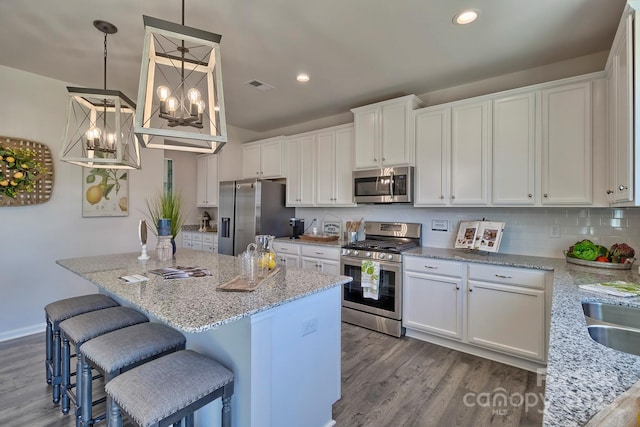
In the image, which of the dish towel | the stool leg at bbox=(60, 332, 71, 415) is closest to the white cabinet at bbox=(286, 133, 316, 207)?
the dish towel

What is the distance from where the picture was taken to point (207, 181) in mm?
5301

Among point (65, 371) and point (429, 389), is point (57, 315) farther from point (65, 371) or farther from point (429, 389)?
point (429, 389)

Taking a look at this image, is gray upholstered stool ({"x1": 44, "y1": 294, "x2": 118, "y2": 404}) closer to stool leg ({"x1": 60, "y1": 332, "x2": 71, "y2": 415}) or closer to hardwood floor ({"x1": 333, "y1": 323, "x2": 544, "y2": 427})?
stool leg ({"x1": 60, "y1": 332, "x2": 71, "y2": 415})

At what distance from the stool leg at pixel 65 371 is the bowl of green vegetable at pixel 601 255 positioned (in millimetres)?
3672

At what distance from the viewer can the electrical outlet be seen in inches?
63.2

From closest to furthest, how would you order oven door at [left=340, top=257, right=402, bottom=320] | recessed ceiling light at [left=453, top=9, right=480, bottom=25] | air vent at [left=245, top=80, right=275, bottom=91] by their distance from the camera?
recessed ceiling light at [left=453, top=9, right=480, bottom=25] < oven door at [left=340, top=257, right=402, bottom=320] < air vent at [left=245, top=80, right=275, bottom=91]

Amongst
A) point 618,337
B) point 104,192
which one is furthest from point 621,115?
point 104,192

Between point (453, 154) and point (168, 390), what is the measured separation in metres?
3.00

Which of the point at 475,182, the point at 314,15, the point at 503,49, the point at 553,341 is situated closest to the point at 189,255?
the point at 314,15

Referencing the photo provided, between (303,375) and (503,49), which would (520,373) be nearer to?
(303,375)

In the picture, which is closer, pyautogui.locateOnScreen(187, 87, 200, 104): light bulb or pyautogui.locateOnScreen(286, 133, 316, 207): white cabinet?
pyautogui.locateOnScreen(187, 87, 200, 104): light bulb

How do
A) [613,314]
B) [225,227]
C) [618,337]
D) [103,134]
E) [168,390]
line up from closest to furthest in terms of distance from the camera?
[168,390] → [618,337] → [613,314] → [103,134] → [225,227]

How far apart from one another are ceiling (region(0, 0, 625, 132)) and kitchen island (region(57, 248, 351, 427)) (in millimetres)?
1812

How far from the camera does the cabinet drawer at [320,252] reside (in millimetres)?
3645
